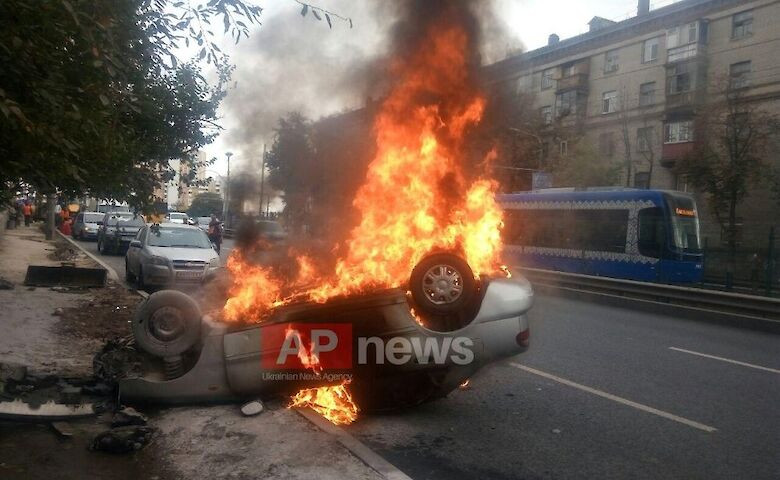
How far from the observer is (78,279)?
40.6 ft

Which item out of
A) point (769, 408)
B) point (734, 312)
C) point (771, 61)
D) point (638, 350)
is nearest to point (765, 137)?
point (771, 61)

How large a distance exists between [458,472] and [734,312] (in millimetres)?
10563

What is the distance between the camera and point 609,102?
38.8 m

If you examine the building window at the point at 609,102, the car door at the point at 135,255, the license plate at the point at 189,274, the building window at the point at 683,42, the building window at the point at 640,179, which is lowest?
the license plate at the point at 189,274

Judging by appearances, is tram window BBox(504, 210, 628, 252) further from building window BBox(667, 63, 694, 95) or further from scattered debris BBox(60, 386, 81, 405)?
building window BBox(667, 63, 694, 95)

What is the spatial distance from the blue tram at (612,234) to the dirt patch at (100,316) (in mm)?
12753

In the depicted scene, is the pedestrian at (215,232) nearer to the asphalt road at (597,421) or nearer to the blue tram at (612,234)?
the blue tram at (612,234)

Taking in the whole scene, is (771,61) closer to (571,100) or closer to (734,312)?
(571,100)

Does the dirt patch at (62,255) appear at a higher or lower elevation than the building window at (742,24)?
lower

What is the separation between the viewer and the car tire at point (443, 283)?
519 centimetres

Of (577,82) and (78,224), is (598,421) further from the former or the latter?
(577,82)

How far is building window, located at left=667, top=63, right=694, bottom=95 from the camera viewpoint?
33.8 metres

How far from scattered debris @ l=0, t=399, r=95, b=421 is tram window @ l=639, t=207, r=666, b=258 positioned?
1544cm

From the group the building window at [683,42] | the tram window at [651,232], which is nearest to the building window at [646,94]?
the building window at [683,42]
